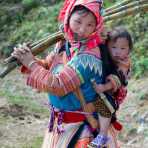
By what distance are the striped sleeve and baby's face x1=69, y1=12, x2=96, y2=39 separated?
197mm

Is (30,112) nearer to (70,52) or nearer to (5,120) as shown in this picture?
(5,120)

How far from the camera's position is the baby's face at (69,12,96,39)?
304 cm

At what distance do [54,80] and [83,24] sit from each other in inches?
13.1

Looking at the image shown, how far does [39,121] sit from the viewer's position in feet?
22.1

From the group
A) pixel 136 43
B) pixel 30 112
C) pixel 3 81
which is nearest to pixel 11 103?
pixel 30 112

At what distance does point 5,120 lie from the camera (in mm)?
6672

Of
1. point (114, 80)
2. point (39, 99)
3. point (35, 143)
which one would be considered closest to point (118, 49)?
point (114, 80)

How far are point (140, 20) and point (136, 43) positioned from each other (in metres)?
0.50

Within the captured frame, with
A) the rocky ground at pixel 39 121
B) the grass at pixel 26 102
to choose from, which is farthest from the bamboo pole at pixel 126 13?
the grass at pixel 26 102

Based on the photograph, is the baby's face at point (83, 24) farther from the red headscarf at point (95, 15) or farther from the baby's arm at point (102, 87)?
the baby's arm at point (102, 87)

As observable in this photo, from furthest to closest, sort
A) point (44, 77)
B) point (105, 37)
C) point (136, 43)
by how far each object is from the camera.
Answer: point (136, 43), point (105, 37), point (44, 77)

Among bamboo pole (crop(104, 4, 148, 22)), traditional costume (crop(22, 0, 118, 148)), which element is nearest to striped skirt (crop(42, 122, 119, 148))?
traditional costume (crop(22, 0, 118, 148))

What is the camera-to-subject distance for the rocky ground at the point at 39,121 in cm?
592

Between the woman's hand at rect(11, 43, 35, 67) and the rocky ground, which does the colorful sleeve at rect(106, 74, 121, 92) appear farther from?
the rocky ground
